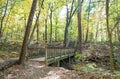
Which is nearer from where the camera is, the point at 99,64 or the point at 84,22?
the point at 99,64

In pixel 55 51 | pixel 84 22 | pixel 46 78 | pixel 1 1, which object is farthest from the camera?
pixel 84 22

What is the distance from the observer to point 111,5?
1561 centimetres

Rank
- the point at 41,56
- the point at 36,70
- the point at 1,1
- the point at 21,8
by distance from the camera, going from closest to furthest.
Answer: the point at 36,70, the point at 41,56, the point at 1,1, the point at 21,8

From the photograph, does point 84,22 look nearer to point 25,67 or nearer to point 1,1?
point 1,1

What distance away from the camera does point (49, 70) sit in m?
10.8

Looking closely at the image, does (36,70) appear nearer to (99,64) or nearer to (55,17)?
(99,64)

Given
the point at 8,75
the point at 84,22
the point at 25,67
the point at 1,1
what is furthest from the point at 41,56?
the point at 84,22

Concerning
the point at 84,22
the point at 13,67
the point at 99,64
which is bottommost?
the point at 99,64

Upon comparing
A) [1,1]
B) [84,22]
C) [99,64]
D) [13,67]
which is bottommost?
[99,64]

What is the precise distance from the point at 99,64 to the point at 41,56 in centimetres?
755

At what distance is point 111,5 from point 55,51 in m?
6.54

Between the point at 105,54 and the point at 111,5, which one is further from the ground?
the point at 111,5

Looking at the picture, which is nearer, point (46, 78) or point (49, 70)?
point (46, 78)

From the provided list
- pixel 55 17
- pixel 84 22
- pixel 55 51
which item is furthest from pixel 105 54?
pixel 55 17
